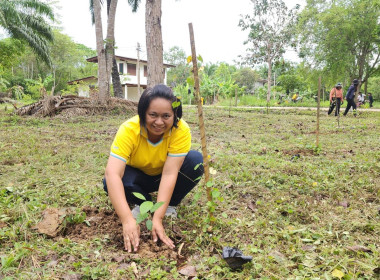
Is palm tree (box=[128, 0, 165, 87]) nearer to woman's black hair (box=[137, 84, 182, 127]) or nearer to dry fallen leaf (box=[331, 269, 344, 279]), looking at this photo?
woman's black hair (box=[137, 84, 182, 127])

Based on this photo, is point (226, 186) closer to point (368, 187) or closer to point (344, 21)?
point (368, 187)

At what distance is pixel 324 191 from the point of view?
2.44 metres

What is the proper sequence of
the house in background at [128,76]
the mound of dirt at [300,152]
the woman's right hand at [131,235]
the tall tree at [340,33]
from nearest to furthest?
the woman's right hand at [131,235]
the mound of dirt at [300,152]
the tall tree at [340,33]
the house in background at [128,76]

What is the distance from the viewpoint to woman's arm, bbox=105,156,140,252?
1.51 meters

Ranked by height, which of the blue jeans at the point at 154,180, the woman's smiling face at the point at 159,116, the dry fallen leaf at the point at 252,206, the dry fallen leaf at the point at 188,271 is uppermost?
the woman's smiling face at the point at 159,116

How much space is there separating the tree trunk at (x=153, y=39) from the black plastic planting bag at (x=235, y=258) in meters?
4.69

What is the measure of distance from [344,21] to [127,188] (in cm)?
1821

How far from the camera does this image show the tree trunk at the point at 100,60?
8.56 metres

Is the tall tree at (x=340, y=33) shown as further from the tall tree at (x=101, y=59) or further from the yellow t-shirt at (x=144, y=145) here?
the yellow t-shirt at (x=144, y=145)

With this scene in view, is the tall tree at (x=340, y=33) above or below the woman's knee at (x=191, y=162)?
above

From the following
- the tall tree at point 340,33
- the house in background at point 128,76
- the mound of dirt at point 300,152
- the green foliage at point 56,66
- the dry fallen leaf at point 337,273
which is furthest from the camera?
the green foliage at point 56,66

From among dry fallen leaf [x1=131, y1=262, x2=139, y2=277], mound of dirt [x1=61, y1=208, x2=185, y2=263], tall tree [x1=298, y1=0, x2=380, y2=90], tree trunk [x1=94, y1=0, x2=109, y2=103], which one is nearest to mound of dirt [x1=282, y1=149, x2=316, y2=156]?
mound of dirt [x1=61, y1=208, x2=185, y2=263]

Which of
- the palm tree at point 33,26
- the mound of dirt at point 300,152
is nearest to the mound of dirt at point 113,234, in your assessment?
the mound of dirt at point 300,152

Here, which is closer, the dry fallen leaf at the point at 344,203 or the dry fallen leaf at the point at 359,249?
the dry fallen leaf at the point at 359,249
